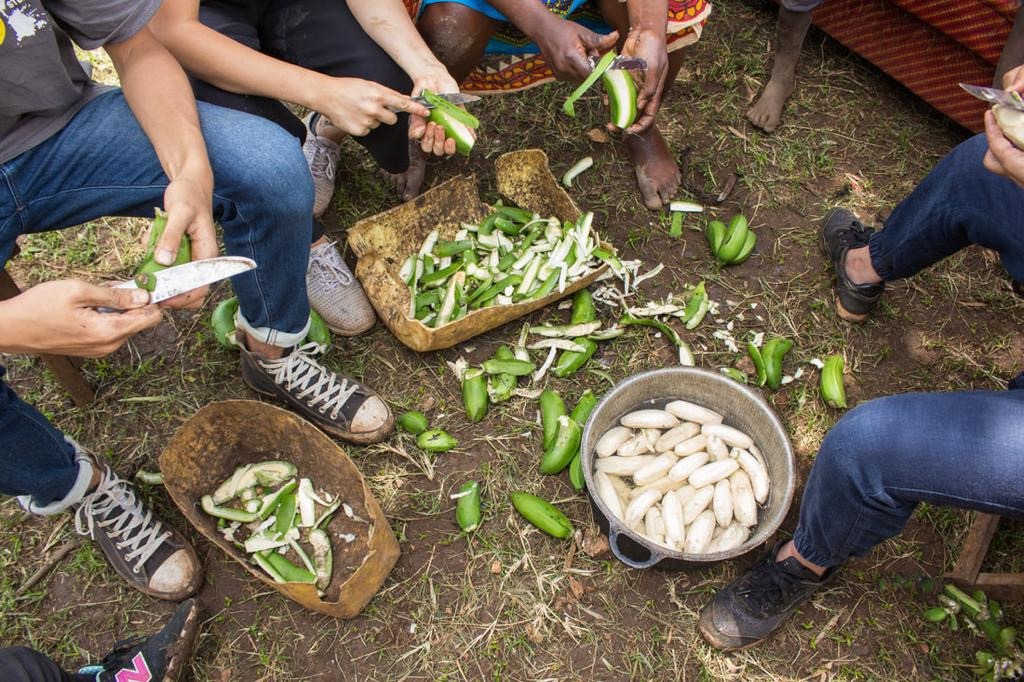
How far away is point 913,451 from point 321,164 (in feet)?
7.66

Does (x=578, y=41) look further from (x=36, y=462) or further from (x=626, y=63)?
(x=36, y=462)

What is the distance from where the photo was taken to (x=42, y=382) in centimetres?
272

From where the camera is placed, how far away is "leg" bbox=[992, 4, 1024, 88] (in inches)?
109

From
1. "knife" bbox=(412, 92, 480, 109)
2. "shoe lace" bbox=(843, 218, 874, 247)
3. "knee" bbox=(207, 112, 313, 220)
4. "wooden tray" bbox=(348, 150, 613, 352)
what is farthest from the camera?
"shoe lace" bbox=(843, 218, 874, 247)

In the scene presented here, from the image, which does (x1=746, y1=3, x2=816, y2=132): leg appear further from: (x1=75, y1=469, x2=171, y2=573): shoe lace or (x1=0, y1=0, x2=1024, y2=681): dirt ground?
(x1=75, y1=469, x2=171, y2=573): shoe lace

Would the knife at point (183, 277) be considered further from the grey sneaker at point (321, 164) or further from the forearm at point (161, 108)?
the grey sneaker at point (321, 164)

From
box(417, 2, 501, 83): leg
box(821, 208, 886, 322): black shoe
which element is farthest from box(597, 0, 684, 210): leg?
box(417, 2, 501, 83): leg

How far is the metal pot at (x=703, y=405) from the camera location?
2.06 meters

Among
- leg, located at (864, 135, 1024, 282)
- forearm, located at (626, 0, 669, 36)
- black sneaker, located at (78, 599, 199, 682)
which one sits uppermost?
forearm, located at (626, 0, 669, 36)

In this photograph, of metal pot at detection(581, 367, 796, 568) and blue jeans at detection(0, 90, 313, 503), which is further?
metal pot at detection(581, 367, 796, 568)

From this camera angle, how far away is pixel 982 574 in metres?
2.25

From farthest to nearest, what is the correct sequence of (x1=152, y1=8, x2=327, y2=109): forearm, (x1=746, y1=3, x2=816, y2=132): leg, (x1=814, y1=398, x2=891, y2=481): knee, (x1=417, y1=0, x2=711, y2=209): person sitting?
(x1=746, y1=3, x2=816, y2=132): leg < (x1=417, y1=0, x2=711, y2=209): person sitting < (x1=152, y1=8, x2=327, y2=109): forearm < (x1=814, y1=398, x2=891, y2=481): knee

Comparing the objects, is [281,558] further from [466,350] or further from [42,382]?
[42,382]

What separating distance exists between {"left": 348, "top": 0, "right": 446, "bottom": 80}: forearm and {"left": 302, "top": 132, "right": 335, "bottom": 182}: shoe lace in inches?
27.2
